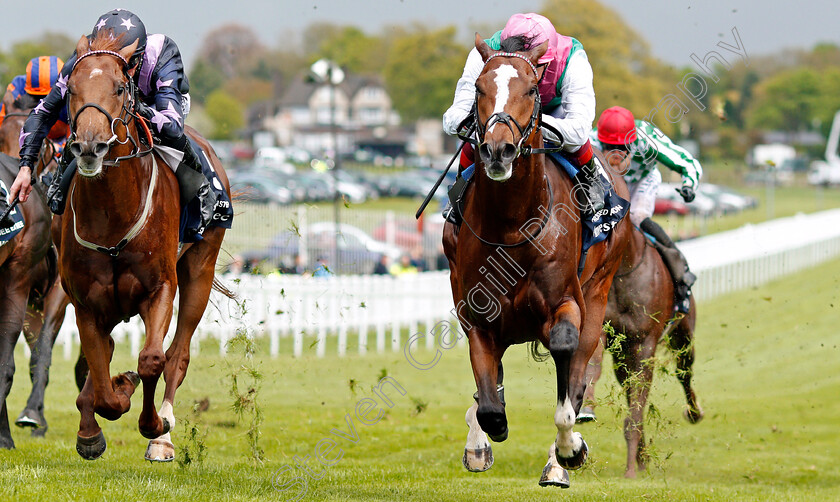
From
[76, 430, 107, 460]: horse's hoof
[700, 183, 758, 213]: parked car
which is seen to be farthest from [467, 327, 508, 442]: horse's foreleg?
[700, 183, 758, 213]: parked car

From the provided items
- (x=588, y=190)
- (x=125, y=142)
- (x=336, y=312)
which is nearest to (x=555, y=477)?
(x=588, y=190)

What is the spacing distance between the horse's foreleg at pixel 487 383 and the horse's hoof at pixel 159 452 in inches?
79.7

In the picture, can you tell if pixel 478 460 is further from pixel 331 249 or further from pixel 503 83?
pixel 331 249

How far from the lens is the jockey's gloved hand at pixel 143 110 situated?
18.5 feet

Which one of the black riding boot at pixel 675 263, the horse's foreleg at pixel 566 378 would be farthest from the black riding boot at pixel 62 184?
the black riding boot at pixel 675 263

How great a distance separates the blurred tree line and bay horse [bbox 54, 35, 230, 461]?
877 inches

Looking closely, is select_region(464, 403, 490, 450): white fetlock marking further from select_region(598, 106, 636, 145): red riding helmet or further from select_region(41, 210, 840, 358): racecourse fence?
select_region(41, 210, 840, 358): racecourse fence

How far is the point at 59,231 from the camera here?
6.30 meters

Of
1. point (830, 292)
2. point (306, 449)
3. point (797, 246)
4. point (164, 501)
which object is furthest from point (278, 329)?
point (797, 246)

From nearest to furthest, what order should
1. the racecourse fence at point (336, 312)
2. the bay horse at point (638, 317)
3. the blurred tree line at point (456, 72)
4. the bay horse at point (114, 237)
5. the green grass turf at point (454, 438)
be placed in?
1. the bay horse at point (114, 237)
2. the green grass turf at point (454, 438)
3. the bay horse at point (638, 317)
4. the racecourse fence at point (336, 312)
5. the blurred tree line at point (456, 72)

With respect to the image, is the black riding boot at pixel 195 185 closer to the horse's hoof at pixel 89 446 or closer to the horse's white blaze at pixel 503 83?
the horse's hoof at pixel 89 446

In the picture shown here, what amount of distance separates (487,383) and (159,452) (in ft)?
7.00

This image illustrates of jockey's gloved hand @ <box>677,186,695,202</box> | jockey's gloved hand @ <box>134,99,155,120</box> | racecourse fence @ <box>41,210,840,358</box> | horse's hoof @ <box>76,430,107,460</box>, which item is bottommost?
racecourse fence @ <box>41,210,840,358</box>

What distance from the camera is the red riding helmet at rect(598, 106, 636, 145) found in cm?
805
